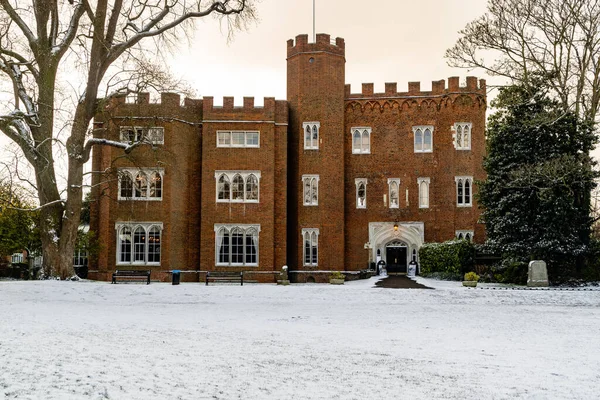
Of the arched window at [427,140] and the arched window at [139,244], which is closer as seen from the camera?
the arched window at [139,244]

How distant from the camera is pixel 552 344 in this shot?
1017 centimetres

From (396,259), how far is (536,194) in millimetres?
11964

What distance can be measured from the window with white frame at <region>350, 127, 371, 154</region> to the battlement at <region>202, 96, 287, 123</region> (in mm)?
4359

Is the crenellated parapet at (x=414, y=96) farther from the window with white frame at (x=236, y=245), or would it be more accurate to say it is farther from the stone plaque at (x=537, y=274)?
the stone plaque at (x=537, y=274)

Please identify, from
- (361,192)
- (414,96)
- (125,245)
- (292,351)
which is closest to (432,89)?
(414,96)

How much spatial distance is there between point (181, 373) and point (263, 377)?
35.1 inches

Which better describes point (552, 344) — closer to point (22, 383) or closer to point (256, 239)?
point (22, 383)

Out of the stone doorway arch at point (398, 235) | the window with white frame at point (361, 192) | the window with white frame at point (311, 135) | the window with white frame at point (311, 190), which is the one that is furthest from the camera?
the window with white frame at point (361, 192)

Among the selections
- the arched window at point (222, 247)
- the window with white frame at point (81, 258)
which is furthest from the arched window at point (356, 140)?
the window with white frame at point (81, 258)

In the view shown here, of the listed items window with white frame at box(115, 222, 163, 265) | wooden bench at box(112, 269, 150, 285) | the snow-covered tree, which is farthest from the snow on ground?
the snow-covered tree

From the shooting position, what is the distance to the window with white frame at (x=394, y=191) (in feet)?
119

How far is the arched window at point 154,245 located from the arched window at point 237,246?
3.70 meters

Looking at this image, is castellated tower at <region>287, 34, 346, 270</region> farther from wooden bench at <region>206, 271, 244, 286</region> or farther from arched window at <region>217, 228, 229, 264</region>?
wooden bench at <region>206, 271, 244, 286</region>

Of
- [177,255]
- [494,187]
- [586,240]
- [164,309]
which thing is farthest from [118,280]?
[586,240]
